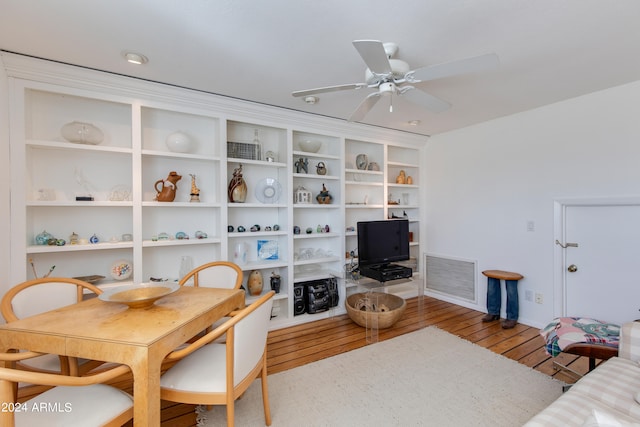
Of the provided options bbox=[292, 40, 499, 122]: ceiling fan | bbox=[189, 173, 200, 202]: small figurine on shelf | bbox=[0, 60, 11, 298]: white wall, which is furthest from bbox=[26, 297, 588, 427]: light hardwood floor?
bbox=[292, 40, 499, 122]: ceiling fan

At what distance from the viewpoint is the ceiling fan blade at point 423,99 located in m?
2.00

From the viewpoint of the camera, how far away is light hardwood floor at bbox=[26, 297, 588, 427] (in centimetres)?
240

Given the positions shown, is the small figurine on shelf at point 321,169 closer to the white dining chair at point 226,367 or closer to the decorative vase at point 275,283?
the decorative vase at point 275,283

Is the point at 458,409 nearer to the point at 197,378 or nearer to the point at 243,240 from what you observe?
the point at 197,378

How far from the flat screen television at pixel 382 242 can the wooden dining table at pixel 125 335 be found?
80.5 inches

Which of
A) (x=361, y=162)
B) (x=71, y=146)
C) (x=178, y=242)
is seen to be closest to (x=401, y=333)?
(x=361, y=162)

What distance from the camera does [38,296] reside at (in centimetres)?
192

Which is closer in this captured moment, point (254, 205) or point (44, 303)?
point (44, 303)

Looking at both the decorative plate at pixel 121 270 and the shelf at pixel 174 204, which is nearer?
the decorative plate at pixel 121 270

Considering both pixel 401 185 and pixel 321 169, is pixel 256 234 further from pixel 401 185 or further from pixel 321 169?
pixel 401 185

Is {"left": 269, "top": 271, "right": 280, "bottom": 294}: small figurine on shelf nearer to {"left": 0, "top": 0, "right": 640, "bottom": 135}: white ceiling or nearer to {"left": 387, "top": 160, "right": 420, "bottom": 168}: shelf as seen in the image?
{"left": 0, "top": 0, "right": 640, "bottom": 135}: white ceiling

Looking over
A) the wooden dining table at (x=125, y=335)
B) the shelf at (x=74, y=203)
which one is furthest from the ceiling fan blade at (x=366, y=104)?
the shelf at (x=74, y=203)

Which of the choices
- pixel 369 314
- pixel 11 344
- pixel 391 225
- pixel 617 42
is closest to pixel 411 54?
pixel 617 42

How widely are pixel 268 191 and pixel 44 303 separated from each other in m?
2.12
